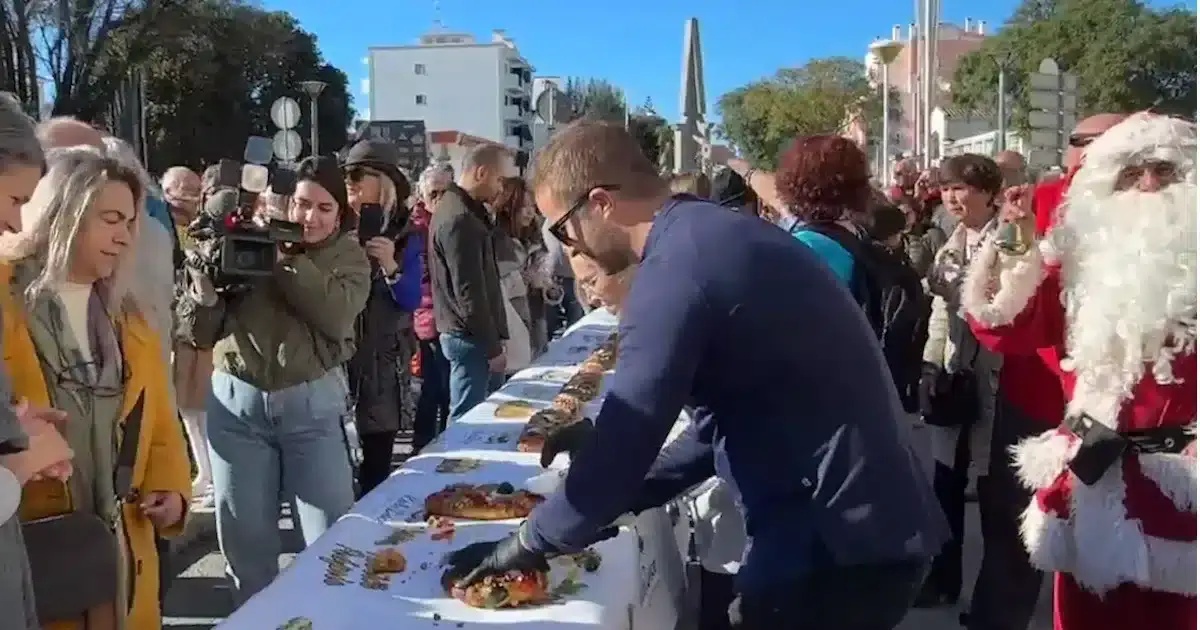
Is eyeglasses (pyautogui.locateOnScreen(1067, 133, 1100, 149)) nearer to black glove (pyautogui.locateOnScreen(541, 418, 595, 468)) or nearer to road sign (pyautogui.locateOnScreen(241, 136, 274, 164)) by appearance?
black glove (pyautogui.locateOnScreen(541, 418, 595, 468))

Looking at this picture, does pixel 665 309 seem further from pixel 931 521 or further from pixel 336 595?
pixel 336 595

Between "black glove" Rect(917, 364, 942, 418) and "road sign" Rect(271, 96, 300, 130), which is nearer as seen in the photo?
"black glove" Rect(917, 364, 942, 418)

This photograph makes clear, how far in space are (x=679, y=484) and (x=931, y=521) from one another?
0.50 metres

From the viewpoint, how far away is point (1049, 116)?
9102 mm

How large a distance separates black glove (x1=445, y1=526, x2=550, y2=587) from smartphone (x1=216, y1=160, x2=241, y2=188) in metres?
1.27

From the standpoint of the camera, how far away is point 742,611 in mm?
1830

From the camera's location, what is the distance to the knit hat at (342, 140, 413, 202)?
4.02 meters

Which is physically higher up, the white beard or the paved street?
the white beard

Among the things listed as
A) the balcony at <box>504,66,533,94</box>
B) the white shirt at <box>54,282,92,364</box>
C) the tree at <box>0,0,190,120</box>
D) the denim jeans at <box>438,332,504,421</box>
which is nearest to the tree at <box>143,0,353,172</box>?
the tree at <box>0,0,190,120</box>

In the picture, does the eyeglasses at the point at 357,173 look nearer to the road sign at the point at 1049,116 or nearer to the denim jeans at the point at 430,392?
the denim jeans at the point at 430,392

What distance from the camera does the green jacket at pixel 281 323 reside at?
2.95 meters

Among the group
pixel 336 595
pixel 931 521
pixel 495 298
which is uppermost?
pixel 495 298

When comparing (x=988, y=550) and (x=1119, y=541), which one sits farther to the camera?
(x=988, y=550)

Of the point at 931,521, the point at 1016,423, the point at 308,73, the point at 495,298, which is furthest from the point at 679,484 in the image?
the point at 308,73
